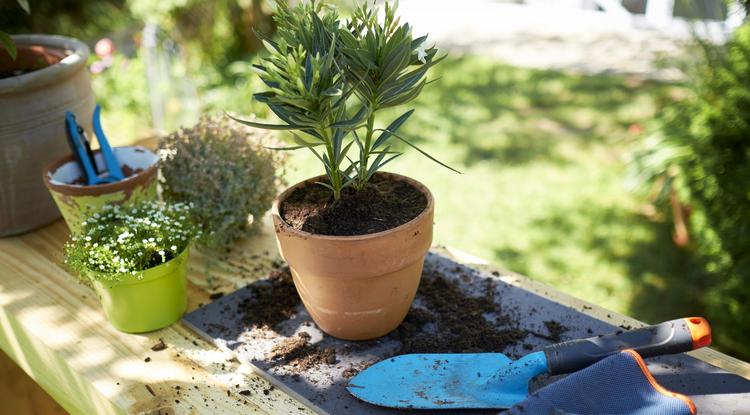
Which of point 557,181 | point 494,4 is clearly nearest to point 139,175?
point 557,181

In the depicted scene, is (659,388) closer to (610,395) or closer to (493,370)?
(610,395)

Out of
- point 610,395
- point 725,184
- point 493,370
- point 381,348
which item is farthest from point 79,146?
point 725,184

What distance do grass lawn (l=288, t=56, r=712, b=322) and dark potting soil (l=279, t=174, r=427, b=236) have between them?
1.75 metres

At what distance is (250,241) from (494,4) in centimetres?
521

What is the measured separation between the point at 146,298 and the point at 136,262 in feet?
0.27

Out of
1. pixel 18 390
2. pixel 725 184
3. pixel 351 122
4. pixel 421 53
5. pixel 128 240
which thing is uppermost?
Result: pixel 421 53

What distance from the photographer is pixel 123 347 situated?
133 centimetres

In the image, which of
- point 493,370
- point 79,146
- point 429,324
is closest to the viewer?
point 493,370

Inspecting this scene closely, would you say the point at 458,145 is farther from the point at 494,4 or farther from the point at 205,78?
the point at 494,4

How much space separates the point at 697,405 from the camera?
1.09 meters

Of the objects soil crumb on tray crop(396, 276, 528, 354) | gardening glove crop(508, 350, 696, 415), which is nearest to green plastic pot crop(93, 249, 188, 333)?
soil crumb on tray crop(396, 276, 528, 354)

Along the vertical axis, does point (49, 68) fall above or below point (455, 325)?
above

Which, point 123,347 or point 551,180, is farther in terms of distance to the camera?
point 551,180

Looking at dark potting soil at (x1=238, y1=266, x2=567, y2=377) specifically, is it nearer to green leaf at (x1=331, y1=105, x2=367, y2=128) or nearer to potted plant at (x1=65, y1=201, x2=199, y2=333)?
potted plant at (x1=65, y1=201, x2=199, y2=333)
